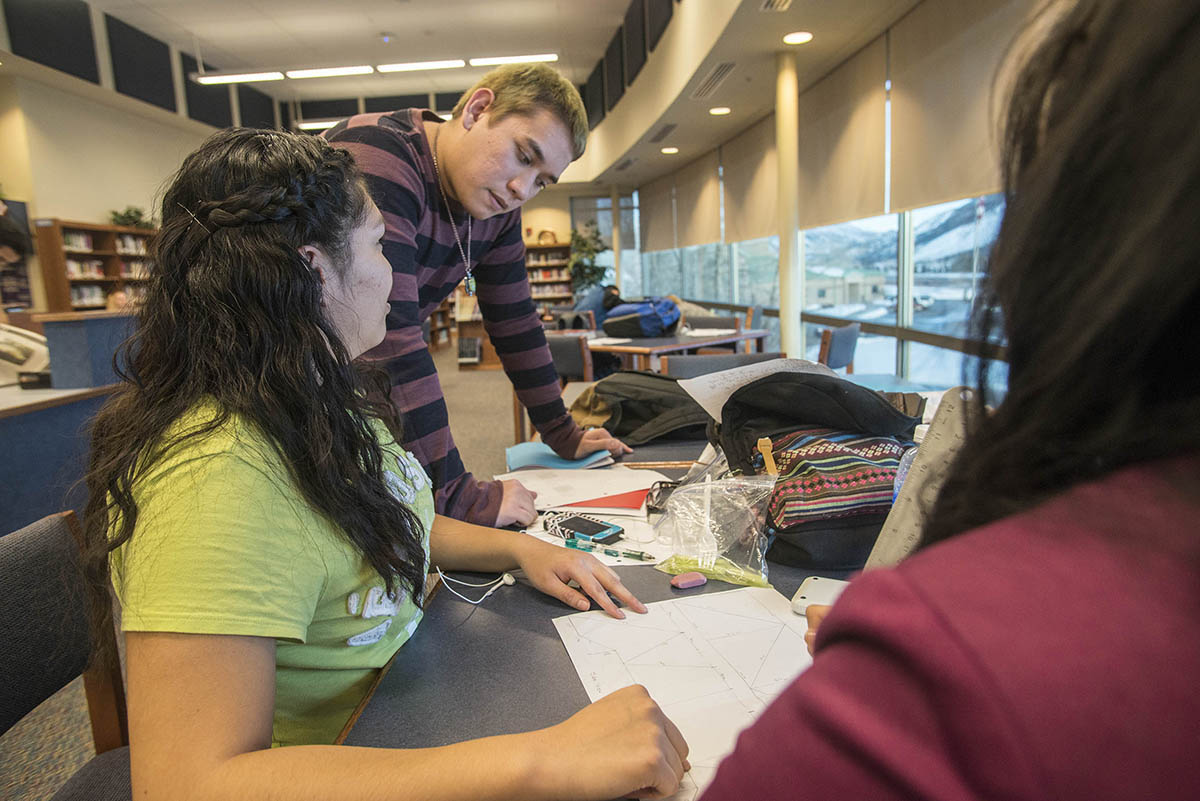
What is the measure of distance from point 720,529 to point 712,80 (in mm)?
5028

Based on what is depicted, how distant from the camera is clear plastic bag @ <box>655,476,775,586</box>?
3.39ft

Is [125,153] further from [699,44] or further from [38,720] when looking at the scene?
[38,720]

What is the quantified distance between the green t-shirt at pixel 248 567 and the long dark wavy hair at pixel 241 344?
2 centimetres

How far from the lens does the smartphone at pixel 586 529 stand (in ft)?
3.89

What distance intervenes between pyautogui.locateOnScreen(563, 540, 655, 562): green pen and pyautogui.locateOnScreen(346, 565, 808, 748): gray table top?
8 cm

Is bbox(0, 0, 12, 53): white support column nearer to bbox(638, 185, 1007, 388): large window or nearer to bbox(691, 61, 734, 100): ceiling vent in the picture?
bbox(691, 61, 734, 100): ceiling vent

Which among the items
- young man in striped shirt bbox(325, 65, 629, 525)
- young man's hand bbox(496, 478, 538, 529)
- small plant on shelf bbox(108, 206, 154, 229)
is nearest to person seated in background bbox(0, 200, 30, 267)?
small plant on shelf bbox(108, 206, 154, 229)

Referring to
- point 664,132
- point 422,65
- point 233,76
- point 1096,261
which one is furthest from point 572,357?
point 233,76

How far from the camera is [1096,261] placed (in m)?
0.26

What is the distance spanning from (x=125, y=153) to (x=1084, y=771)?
407 inches

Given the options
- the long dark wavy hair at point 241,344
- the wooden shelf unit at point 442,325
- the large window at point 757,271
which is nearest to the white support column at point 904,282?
the large window at point 757,271

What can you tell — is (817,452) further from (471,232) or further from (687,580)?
(471,232)

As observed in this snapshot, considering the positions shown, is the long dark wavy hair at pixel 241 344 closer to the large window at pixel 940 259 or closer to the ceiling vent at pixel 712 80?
the large window at pixel 940 259

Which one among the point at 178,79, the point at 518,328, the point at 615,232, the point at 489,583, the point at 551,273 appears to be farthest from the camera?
the point at 551,273
